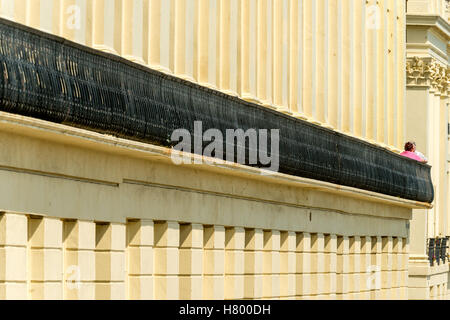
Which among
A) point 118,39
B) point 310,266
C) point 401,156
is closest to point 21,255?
point 118,39

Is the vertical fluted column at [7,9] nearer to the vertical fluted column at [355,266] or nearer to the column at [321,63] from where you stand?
the column at [321,63]

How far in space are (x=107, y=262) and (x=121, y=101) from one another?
3.11m

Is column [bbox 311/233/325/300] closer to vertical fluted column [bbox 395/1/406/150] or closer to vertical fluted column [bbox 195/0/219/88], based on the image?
vertical fluted column [bbox 195/0/219/88]

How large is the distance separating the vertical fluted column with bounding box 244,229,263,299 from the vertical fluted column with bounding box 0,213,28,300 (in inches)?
615

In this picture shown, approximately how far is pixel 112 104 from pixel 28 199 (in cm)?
294

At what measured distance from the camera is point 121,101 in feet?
119

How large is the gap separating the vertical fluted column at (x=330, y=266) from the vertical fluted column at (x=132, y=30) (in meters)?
18.2

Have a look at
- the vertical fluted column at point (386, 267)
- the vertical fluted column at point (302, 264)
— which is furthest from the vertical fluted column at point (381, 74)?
the vertical fluted column at point (302, 264)

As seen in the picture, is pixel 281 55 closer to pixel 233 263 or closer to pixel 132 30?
pixel 233 263

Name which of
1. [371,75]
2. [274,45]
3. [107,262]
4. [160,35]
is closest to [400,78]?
[371,75]

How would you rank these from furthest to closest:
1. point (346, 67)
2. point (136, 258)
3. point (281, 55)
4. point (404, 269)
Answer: point (404, 269)
point (346, 67)
point (281, 55)
point (136, 258)

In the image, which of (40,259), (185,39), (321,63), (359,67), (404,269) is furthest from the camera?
(404,269)

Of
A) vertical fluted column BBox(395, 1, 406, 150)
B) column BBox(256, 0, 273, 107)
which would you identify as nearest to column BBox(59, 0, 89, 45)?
column BBox(256, 0, 273, 107)
